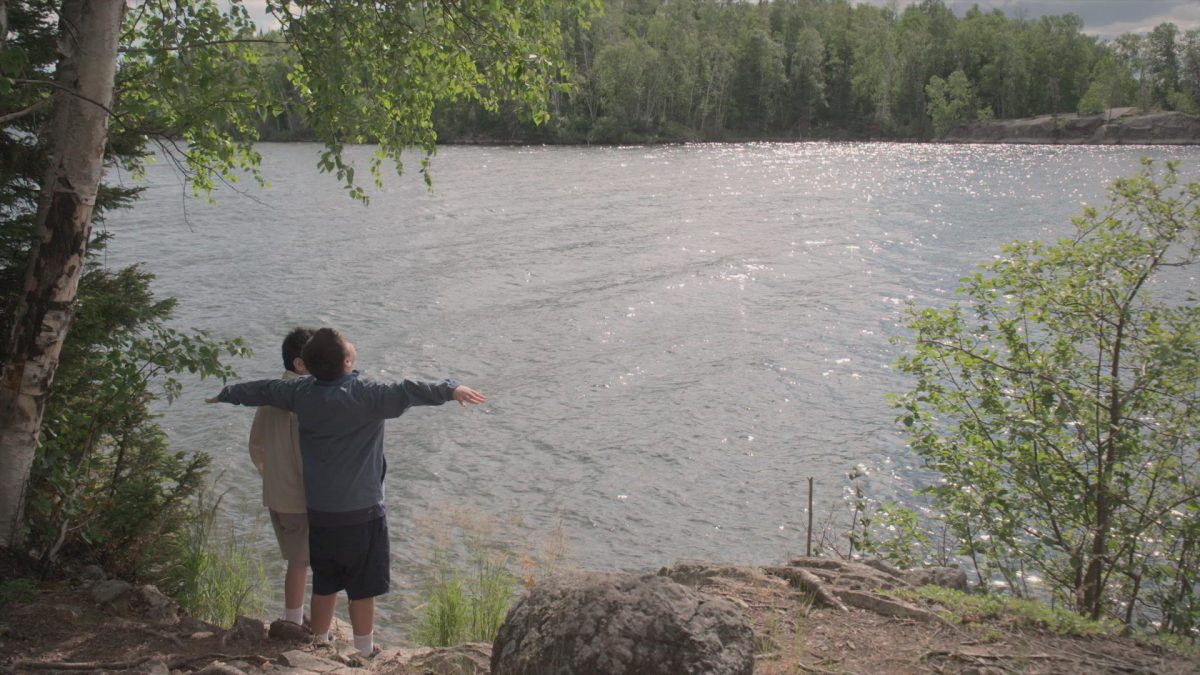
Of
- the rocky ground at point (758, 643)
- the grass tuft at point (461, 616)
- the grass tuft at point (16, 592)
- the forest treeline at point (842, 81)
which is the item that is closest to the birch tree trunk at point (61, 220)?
the grass tuft at point (16, 592)

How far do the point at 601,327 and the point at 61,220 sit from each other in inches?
680

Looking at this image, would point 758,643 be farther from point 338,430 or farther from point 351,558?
point 338,430

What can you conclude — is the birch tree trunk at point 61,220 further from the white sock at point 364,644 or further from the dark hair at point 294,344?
the white sock at point 364,644

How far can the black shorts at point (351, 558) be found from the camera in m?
5.60

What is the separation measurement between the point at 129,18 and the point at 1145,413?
8.92m

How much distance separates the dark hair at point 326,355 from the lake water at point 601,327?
267 cm

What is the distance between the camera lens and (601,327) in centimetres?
2248

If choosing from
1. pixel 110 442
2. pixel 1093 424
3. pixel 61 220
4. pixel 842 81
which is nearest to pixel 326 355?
pixel 61 220

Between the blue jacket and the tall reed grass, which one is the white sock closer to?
the blue jacket

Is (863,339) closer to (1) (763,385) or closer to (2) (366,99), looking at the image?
(1) (763,385)

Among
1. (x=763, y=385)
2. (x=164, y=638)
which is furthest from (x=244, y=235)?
(x=164, y=638)

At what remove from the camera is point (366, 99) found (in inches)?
298

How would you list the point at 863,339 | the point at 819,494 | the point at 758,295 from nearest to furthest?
the point at 819,494 < the point at 863,339 < the point at 758,295

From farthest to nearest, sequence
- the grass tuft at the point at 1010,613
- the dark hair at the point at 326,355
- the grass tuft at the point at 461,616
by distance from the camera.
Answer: the grass tuft at the point at 461,616
the grass tuft at the point at 1010,613
the dark hair at the point at 326,355
